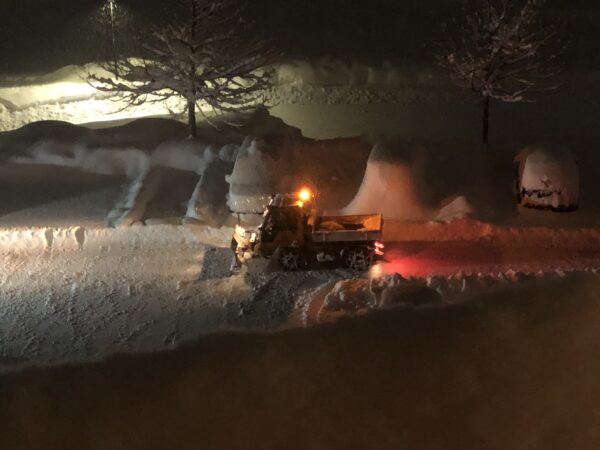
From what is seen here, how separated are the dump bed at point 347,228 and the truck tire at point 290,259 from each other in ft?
1.20

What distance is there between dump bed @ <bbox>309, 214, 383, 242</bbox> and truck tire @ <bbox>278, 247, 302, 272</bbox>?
0.37 m

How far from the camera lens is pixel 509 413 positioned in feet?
24.4

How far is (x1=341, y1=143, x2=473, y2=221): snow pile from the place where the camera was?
12875 mm

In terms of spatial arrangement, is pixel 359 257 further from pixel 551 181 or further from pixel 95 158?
pixel 95 158

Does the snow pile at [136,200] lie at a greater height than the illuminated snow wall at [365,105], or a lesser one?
lesser

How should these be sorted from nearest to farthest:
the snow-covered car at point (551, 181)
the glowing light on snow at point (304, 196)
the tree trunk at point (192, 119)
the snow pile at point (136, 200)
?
1. the glowing light on snow at point (304, 196)
2. the snow-covered car at point (551, 181)
3. the snow pile at point (136, 200)
4. the tree trunk at point (192, 119)

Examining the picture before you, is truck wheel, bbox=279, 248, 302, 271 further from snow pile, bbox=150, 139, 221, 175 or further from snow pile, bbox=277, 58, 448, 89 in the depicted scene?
snow pile, bbox=277, 58, 448, 89

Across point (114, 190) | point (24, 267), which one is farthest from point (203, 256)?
point (114, 190)

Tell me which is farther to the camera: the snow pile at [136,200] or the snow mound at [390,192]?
the snow pile at [136,200]

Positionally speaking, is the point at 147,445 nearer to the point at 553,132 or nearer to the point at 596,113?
the point at 553,132

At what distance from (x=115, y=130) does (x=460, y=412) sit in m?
12.2

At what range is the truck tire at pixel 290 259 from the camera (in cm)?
1064

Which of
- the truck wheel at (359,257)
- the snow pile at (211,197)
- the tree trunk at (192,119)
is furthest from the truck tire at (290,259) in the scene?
the tree trunk at (192,119)

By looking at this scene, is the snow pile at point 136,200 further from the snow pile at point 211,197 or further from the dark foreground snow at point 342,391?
the dark foreground snow at point 342,391
